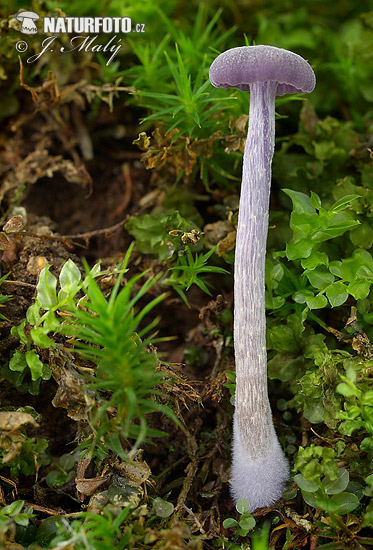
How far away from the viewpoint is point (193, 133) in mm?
2498

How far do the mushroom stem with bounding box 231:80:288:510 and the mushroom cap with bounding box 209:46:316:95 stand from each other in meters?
0.09

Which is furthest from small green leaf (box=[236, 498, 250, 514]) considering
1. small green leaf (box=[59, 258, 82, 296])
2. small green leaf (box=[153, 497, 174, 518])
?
small green leaf (box=[59, 258, 82, 296])

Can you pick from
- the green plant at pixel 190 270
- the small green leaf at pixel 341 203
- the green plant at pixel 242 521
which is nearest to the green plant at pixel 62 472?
the green plant at pixel 242 521

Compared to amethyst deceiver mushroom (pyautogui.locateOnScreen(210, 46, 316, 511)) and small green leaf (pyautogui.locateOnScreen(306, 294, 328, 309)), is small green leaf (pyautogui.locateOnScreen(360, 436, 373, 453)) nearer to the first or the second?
amethyst deceiver mushroom (pyautogui.locateOnScreen(210, 46, 316, 511))

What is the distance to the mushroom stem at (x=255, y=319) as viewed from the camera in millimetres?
1988

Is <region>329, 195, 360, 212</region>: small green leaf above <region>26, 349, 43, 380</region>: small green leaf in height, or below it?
above

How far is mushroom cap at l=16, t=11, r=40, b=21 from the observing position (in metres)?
2.70

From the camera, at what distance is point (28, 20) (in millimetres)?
2715

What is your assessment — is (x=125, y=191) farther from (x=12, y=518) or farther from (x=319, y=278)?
(x=12, y=518)

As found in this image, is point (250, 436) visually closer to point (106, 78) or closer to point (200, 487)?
point (200, 487)

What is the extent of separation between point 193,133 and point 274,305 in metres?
0.97

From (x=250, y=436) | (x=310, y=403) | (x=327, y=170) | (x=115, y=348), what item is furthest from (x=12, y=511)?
(x=327, y=170)

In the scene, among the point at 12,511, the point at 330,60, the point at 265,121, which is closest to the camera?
the point at 12,511

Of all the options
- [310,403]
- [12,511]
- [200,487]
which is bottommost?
[200,487]
